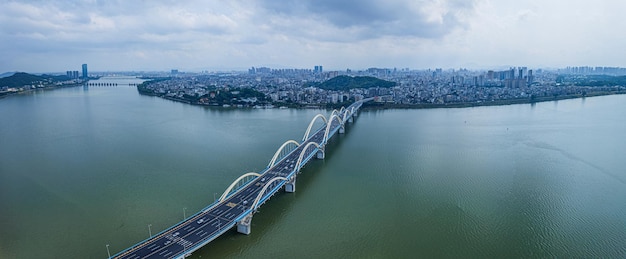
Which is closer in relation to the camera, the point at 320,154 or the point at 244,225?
the point at 244,225

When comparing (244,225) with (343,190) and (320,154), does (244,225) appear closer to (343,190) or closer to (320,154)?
(343,190)

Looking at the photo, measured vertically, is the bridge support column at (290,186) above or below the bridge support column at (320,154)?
below

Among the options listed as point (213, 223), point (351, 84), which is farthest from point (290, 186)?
point (351, 84)

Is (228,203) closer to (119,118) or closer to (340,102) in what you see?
(119,118)

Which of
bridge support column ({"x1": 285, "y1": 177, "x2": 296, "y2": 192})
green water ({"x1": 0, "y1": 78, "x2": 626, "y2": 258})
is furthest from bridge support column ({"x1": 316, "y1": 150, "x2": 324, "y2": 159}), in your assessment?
Answer: bridge support column ({"x1": 285, "y1": 177, "x2": 296, "y2": 192})

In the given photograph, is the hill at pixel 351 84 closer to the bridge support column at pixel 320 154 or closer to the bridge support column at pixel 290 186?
the bridge support column at pixel 320 154

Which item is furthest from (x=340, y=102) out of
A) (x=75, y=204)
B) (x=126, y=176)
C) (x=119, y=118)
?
(x=75, y=204)

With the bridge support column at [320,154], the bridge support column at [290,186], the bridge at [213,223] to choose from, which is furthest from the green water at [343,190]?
the bridge support column at [320,154]

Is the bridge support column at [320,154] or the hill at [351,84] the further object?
the hill at [351,84]

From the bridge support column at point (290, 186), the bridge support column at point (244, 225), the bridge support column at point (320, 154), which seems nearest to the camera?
the bridge support column at point (244, 225)
